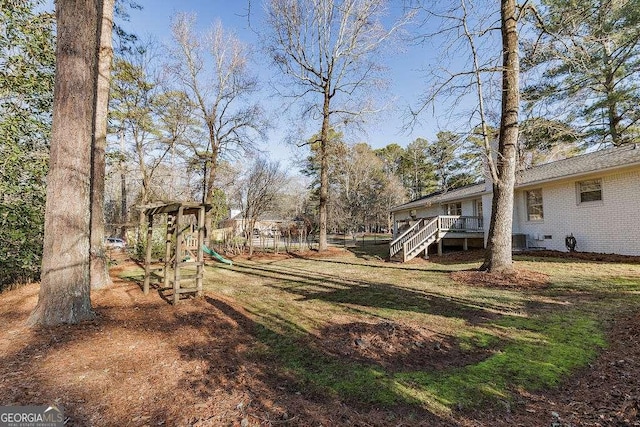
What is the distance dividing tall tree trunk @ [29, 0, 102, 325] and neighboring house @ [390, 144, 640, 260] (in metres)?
11.8

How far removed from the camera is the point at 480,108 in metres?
8.99

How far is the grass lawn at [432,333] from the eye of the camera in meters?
3.02

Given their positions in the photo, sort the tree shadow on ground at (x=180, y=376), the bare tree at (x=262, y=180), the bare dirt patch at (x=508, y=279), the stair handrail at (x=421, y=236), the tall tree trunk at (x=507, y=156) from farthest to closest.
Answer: the bare tree at (x=262, y=180)
the stair handrail at (x=421, y=236)
the tall tree trunk at (x=507, y=156)
the bare dirt patch at (x=508, y=279)
the tree shadow on ground at (x=180, y=376)

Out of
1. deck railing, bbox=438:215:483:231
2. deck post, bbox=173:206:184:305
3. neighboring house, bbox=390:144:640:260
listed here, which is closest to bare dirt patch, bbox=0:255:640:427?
deck post, bbox=173:206:184:305

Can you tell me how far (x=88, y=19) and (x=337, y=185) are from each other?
36.9 metres

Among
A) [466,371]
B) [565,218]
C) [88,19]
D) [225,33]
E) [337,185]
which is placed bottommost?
[466,371]

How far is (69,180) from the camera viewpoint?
14.0ft

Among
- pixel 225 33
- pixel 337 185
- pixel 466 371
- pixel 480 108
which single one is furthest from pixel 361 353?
pixel 337 185

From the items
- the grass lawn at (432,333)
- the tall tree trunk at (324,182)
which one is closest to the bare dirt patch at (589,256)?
the grass lawn at (432,333)

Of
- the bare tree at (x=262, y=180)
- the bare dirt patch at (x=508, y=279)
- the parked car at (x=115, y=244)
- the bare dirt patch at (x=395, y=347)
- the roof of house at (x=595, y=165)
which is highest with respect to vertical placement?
the bare tree at (x=262, y=180)

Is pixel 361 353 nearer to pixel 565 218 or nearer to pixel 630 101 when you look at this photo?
pixel 565 218

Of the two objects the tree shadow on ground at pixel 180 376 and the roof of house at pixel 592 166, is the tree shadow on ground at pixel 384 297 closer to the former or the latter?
the tree shadow on ground at pixel 180 376

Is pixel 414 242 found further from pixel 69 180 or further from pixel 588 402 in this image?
pixel 69 180

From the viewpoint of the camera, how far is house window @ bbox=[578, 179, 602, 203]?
10.9 m
